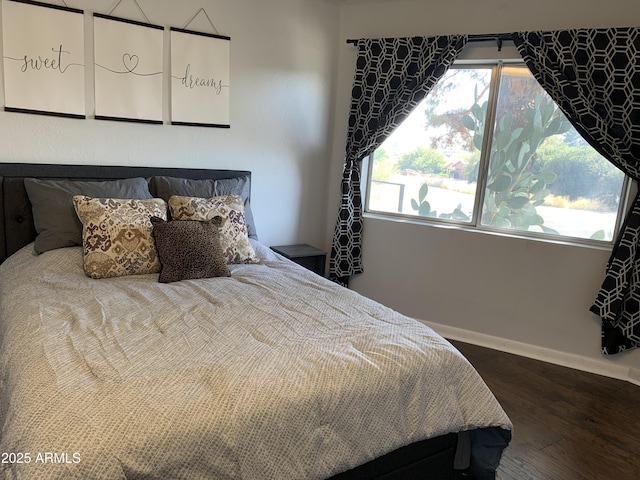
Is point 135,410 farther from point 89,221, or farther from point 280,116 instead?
point 280,116

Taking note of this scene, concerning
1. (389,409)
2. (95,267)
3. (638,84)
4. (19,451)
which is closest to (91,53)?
(95,267)

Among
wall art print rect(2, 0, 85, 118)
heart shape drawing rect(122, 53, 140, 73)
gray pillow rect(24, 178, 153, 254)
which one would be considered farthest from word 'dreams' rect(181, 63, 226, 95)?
gray pillow rect(24, 178, 153, 254)

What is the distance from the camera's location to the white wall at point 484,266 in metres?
2.99

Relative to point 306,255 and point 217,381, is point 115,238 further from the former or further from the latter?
point 306,255

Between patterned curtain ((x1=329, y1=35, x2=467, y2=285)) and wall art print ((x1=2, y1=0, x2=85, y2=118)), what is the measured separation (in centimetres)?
182

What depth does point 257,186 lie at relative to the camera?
3520 mm

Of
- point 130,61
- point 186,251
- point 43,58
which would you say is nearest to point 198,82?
point 130,61

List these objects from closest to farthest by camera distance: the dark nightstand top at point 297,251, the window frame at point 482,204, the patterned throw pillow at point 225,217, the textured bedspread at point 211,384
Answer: the textured bedspread at point 211,384 → the patterned throw pillow at point 225,217 → the window frame at point 482,204 → the dark nightstand top at point 297,251

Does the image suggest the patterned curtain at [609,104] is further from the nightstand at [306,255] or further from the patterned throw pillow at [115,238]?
the patterned throw pillow at [115,238]

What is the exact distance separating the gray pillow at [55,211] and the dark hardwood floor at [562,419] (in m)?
2.27

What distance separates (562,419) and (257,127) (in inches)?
102

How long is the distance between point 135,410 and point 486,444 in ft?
4.18

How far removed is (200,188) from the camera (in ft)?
9.67

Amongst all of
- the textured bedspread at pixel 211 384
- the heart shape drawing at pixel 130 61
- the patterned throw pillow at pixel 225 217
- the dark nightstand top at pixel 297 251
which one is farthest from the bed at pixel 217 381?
the dark nightstand top at pixel 297 251
